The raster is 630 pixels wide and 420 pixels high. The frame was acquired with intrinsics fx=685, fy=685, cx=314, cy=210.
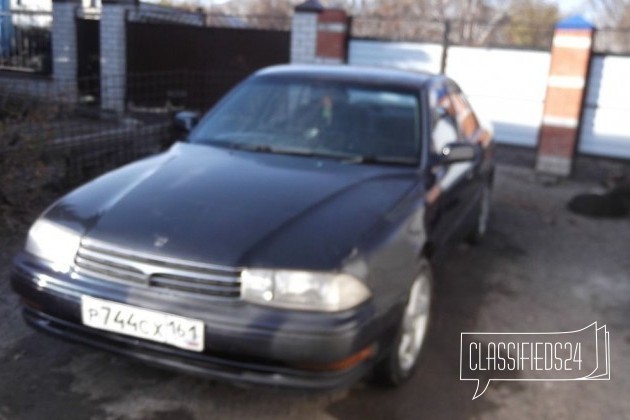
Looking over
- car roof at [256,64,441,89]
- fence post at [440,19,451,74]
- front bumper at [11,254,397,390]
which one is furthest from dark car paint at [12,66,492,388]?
fence post at [440,19,451,74]

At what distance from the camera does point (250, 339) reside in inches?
107

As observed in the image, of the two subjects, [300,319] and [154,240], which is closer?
[300,319]

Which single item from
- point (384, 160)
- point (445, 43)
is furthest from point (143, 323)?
point (445, 43)

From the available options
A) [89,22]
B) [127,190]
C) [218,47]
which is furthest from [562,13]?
[127,190]

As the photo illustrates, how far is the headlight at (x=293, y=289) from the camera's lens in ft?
9.08

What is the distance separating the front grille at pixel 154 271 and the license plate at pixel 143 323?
0.37 ft

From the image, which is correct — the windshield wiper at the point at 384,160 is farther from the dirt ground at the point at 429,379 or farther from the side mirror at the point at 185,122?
the side mirror at the point at 185,122

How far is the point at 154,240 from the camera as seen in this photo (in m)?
2.94

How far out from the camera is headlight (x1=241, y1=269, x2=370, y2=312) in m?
2.77

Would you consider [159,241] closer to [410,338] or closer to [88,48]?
[410,338]

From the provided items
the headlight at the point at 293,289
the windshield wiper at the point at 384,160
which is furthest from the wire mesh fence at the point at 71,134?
the headlight at the point at 293,289

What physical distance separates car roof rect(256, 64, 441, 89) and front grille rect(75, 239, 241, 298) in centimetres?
207

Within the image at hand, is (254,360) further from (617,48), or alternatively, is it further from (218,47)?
(617,48)

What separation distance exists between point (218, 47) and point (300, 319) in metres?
9.79
